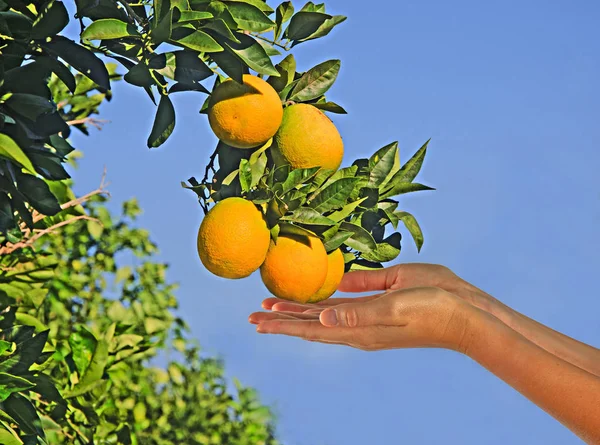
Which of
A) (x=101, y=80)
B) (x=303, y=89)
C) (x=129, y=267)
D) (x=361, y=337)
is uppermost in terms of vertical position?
(x=129, y=267)

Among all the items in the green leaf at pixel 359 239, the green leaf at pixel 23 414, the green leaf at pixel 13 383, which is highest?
the green leaf at pixel 359 239

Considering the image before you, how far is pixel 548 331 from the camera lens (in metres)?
2.01

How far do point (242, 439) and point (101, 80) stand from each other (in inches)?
99.2

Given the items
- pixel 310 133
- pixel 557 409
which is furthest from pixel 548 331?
pixel 310 133

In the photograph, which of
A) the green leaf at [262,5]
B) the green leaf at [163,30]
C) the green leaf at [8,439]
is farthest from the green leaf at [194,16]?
the green leaf at [8,439]

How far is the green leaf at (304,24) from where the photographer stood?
1435 millimetres

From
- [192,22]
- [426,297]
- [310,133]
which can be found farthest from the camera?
[426,297]

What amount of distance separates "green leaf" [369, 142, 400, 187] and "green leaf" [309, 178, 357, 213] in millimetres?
160

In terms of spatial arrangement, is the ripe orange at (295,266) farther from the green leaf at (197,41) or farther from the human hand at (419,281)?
the human hand at (419,281)

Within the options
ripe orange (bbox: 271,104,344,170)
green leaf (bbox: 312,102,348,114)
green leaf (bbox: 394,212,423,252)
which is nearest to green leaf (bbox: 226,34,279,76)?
ripe orange (bbox: 271,104,344,170)

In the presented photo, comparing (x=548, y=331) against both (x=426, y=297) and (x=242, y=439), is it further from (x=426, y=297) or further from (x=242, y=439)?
(x=242, y=439)

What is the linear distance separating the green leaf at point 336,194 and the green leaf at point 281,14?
0.34 meters

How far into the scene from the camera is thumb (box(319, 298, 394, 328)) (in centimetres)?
150

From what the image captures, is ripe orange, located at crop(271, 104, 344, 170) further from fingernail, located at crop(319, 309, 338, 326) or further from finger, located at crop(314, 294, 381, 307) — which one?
finger, located at crop(314, 294, 381, 307)
